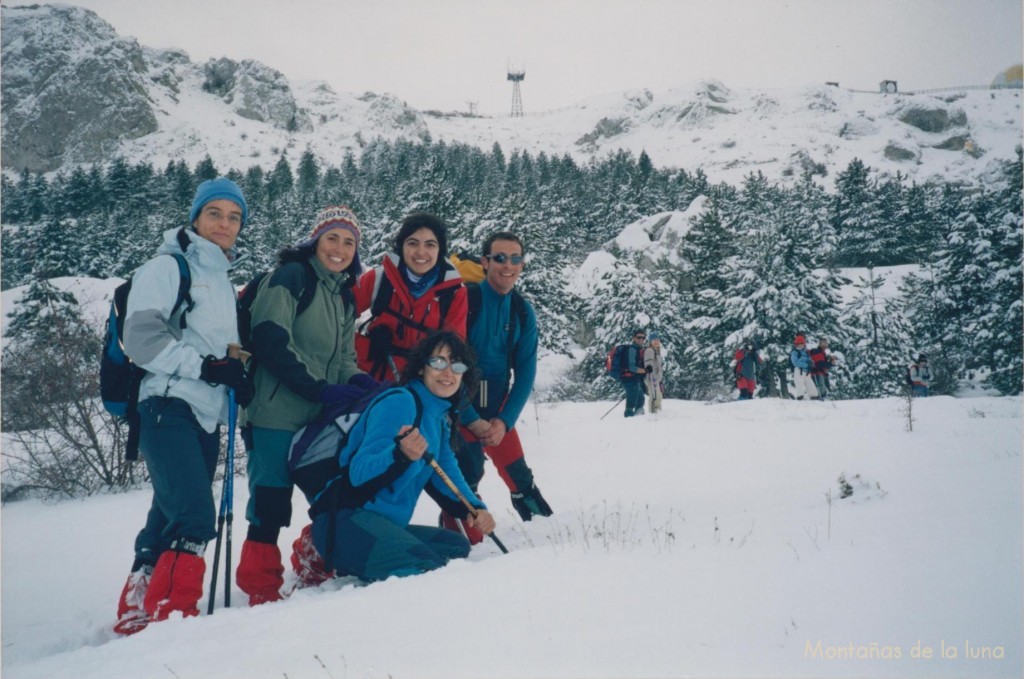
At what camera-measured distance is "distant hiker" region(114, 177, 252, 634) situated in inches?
106

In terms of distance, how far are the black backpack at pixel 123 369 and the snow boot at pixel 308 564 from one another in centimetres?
114

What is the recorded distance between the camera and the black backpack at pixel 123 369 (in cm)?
288

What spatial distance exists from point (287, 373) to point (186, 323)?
1.96 ft

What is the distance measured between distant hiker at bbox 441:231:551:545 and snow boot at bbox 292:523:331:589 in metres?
1.06

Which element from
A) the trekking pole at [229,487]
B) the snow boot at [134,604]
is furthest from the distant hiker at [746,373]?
the snow boot at [134,604]

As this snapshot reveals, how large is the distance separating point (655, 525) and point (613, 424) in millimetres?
5450

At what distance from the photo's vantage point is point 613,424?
921cm

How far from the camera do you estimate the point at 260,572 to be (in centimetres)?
320

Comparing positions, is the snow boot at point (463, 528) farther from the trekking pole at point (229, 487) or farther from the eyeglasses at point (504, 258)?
the eyeglasses at point (504, 258)

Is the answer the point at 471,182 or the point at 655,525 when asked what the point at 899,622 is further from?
the point at 471,182

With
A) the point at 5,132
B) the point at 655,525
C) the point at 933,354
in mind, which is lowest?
the point at 933,354

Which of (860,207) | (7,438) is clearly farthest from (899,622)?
(860,207)

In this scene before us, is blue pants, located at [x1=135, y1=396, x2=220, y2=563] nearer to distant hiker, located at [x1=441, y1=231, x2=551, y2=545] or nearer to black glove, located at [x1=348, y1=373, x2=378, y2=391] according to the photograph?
black glove, located at [x1=348, y1=373, x2=378, y2=391]

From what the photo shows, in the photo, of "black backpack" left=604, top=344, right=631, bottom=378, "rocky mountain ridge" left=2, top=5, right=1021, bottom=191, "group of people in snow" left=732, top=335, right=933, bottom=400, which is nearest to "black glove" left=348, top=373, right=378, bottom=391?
"black backpack" left=604, top=344, right=631, bottom=378
